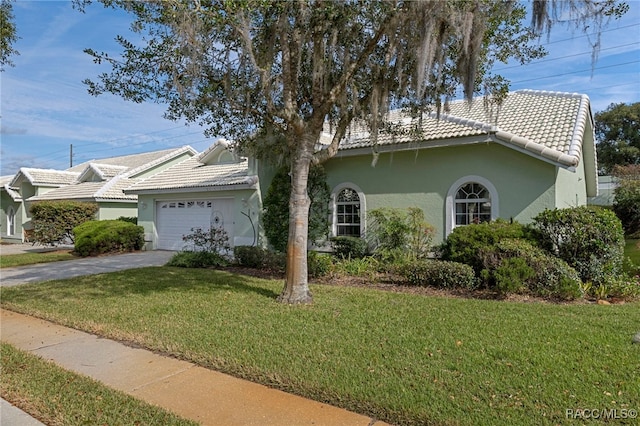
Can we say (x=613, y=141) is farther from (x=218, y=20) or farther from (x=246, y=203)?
(x=218, y=20)

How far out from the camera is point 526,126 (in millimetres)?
11484

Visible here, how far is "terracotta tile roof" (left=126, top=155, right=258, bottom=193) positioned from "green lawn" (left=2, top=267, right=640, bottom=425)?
7.41 metres

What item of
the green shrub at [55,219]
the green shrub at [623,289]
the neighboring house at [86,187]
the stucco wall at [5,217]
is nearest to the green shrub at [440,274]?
the green shrub at [623,289]

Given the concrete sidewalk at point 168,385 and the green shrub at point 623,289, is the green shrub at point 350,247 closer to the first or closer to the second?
the green shrub at point 623,289

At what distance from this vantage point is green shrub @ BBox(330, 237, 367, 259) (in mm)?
12461

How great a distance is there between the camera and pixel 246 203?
15594 mm

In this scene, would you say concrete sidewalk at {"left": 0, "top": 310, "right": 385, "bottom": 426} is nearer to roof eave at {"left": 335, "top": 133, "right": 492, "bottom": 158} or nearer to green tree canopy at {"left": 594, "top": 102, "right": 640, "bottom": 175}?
roof eave at {"left": 335, "top": 133, "right": 492, "bottom": 158}

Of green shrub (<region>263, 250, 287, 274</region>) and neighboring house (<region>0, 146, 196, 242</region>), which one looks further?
neighboring house (<region>0, 146, 196, 242</region>)

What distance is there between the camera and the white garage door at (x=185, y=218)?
16598 mm

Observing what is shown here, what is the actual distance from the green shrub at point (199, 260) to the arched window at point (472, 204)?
728cm

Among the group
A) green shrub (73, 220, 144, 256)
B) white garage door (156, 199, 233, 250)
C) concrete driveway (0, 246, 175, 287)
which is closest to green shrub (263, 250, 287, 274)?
concrete driveway (0, 246, 175, 287)

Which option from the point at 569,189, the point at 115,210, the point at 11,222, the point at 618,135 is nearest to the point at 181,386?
the point at 569,189

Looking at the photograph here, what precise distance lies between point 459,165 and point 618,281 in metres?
4.69

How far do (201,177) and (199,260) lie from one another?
241 inches
